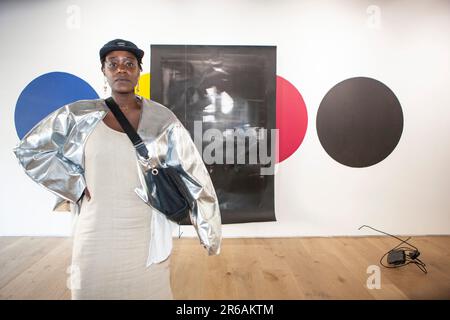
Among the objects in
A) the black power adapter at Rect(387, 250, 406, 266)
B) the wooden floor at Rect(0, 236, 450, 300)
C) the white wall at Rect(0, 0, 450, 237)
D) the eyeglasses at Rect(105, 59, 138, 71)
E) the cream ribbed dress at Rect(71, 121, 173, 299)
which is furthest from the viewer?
the white wall at Rect(0, 0, 450, 237)

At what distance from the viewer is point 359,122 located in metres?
3.17

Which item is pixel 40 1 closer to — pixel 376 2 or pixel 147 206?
pixel 147 206

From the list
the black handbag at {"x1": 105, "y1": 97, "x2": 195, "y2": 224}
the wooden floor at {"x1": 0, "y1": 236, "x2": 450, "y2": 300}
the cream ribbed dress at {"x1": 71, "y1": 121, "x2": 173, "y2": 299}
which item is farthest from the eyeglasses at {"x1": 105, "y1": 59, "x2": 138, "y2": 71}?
the wooden floor at {"x1": 0, "y1": 236, "x2": 450, "y2": 300}

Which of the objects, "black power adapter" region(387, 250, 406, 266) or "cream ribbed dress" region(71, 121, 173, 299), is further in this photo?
"black power adapter" region(387, 250, 406, 266)

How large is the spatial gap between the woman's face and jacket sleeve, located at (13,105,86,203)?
19 centimetres

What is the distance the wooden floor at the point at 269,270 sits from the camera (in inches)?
85.3

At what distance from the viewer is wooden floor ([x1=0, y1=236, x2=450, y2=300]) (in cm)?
217

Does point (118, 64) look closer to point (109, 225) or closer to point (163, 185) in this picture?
point (163, 185)

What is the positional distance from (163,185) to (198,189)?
0.42 ft

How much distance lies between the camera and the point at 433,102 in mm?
3207

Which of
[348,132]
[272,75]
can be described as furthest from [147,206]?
[348,132]

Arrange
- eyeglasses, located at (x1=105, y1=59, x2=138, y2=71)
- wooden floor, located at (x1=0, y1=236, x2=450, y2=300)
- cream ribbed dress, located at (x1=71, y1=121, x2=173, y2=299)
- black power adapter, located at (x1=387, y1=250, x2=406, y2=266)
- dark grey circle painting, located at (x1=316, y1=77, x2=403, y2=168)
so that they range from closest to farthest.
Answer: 1. cream ribbed dress, located at (x1=71, y1=121, x2=173, y2=299)
2. eyeglasses, located at (x1=105, y1=59, x2=138, y2=71)
3. wooden floor, located at (x1=0, y1=236, x2=450, y2=300)
4. black power adapter, located at (x1=387, y1=250, x2=406, y2=266)
5. dark grey circle painting, located at (x1=316, y1=77, x2=403, y2=168)

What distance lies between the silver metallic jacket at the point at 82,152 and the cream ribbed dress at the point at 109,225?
0.04m

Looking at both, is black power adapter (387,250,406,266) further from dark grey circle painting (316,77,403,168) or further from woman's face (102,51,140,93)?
woman's face (102,51,140,93)
